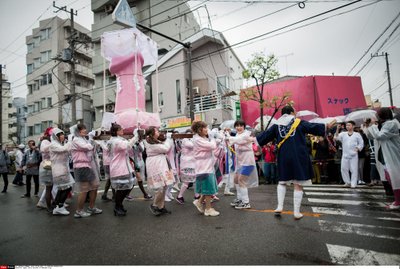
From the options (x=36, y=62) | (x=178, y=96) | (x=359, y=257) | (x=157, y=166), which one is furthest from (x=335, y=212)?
(x=36, y=62)

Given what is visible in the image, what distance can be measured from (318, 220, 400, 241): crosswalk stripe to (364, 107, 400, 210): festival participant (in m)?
1.38

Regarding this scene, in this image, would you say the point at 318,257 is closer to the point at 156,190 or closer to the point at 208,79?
the point at 156,190

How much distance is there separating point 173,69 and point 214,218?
17.0m

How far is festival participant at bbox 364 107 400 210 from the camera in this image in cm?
481

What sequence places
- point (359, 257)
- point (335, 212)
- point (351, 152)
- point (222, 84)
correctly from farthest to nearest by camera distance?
point (222, 84)
point (351, 152)
point (335, 212)
point (359, 257)

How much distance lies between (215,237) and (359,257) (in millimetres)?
1815

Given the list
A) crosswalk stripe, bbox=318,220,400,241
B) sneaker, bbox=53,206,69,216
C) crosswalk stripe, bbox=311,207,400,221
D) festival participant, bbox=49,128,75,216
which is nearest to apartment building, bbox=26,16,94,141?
festival participant, bbox=49,128,75,216

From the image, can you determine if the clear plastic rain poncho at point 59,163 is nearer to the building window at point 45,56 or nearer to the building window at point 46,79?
the building window at point 46,79

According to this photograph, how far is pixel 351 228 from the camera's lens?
12.9 ft

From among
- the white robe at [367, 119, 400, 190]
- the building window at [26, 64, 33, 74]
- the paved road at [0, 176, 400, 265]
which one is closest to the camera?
the paved road at [0, 176, 400, 265]

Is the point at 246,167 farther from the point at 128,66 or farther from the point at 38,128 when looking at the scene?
the point at 38,128

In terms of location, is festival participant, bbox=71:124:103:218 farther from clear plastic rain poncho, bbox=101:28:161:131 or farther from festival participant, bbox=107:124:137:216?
clear plastic rain poncho, bbox=101:28:161:131

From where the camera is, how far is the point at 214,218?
15.7ft

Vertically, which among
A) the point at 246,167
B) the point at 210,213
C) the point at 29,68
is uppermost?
the point at 29,68
